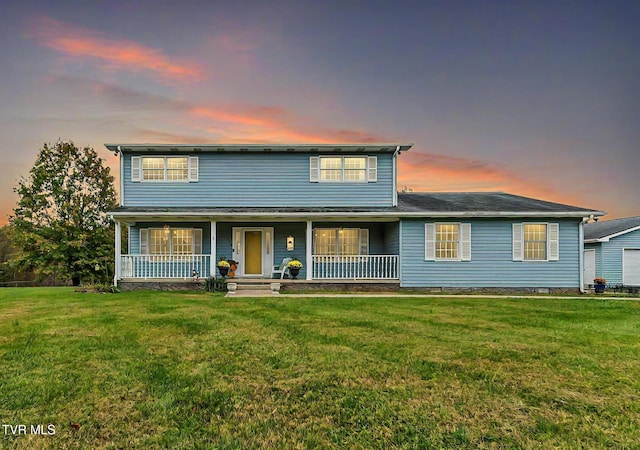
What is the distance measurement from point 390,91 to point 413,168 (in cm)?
590

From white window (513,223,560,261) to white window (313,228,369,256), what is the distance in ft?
19.5

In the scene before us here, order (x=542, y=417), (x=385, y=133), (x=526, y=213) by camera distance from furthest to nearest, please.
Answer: (x=385, y=133) < (x=526, y=213) < (x=542, y=417)

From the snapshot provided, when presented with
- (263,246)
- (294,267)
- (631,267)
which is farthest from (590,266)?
(263,246)

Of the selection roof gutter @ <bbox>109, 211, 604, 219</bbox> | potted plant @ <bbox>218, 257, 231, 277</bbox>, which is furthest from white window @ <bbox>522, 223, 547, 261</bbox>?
potted plant @ <bbox>218, 257, 231, 277</bbox>

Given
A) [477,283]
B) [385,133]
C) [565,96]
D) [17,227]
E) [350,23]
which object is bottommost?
[477,283]

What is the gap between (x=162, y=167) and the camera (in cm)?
1509

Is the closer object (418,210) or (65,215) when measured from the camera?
(418,210)

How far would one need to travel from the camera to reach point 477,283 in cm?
1429

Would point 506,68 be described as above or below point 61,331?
above

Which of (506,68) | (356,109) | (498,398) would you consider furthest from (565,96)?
(498,398)

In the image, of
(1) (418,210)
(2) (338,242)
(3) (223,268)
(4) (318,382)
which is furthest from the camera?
(2) (338,242)

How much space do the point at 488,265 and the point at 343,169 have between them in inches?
272

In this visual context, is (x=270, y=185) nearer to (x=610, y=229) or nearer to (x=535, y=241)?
(x=535, y=241)

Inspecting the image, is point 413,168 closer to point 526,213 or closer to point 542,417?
point 526,213
